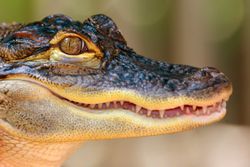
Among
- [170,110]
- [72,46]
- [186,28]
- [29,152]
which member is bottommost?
[186,28]

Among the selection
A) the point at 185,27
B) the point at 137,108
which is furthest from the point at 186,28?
the point at 137,108

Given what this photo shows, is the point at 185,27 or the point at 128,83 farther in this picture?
the point at 185,27

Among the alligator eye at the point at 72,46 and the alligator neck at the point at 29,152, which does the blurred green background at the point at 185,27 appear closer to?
the alligator neck at the point at 29,152

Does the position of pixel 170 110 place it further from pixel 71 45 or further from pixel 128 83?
pixel 71 45

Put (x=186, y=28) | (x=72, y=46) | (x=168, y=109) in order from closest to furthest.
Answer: (x=168, y=109)
(x=72, y=46)
(x=186, y=28)

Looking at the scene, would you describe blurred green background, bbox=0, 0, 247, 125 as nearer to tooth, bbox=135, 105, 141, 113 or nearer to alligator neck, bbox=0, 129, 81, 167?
alligator neck, bbox=0, 129, 81, 167

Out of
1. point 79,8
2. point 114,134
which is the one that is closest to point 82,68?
→ point 114,134

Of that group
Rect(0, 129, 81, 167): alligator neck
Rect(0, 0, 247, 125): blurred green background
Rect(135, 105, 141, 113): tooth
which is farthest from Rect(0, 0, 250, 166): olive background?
Rect(135, 105, 141, 113): tooth

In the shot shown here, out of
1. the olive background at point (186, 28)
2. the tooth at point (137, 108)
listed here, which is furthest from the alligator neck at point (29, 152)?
the olive background at point (186, 28)
